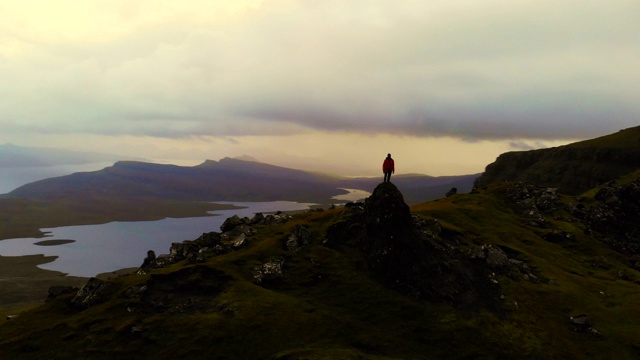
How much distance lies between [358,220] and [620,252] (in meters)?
67.3

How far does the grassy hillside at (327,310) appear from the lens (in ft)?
145

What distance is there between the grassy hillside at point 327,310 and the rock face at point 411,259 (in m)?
0.32

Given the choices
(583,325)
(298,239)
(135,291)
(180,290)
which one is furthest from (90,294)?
(583,325)

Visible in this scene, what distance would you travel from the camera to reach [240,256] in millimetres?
60781

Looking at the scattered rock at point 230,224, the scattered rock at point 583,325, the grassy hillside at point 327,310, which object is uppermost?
the scattered rock at point 230,224

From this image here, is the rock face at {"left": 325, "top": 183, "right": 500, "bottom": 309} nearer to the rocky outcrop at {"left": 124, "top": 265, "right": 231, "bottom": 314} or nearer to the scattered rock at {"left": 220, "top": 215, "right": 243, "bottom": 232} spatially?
the rocky outcrop at {"left": 124, "top": 265, "right": 231, "bottom": 314}

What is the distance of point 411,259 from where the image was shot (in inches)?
2244

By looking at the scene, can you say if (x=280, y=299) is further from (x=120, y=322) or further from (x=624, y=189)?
(x=624, y=189)

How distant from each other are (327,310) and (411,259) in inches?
574

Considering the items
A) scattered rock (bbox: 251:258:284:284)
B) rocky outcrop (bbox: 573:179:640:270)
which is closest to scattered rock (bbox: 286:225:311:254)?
scattered rock (bbox: 251:258:284:284)

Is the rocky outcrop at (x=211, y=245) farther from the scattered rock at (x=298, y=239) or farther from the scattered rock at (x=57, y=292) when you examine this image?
the scattered rock at (x=57, y=292)

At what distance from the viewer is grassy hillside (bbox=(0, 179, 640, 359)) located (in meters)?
44.1

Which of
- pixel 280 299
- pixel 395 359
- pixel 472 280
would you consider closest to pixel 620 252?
pixel 472 280

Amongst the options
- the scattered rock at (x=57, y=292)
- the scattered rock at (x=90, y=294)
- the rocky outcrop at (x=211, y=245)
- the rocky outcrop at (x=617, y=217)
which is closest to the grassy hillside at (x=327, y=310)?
the scattered rock at (x=90, y=294)
